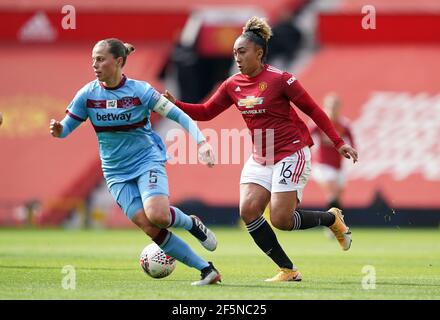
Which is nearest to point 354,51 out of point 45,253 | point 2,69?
point 2,69

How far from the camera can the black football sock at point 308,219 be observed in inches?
379

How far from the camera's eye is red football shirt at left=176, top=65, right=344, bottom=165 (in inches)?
367

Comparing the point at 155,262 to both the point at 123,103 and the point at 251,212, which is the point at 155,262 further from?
the point at 123,103

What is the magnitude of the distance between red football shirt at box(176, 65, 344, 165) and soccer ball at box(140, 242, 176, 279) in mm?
1236

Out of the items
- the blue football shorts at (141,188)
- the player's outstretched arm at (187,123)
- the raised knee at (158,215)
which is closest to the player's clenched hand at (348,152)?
the player's outstretched arm at (187,123)

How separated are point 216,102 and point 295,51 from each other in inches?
594

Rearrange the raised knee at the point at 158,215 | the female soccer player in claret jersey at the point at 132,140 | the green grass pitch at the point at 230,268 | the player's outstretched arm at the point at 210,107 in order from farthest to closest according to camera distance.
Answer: the player's outstretched arm at the point at 210,107, the female soccer player in claret jersey at the point at 132,140, the raised knee at the point at 158,215, the green grass pitch at the point at 230,268

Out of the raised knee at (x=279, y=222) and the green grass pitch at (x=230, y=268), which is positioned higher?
the raised knee at (x=279, y=222)

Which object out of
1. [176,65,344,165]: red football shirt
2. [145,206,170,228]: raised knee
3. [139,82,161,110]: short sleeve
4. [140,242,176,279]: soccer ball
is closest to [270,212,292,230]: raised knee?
[176,65,344,165]: red football shirt

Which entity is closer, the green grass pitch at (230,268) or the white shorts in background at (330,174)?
the green grass pitch at (230,268)

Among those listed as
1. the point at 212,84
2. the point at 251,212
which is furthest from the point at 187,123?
the point at 212,84

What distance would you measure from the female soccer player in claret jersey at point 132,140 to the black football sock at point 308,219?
1.02m

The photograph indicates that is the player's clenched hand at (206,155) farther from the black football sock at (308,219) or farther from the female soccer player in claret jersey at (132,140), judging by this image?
the black football sock at (308,219)

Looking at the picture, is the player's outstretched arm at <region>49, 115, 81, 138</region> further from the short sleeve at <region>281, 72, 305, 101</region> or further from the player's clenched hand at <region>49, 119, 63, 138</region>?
the short sleeve at <region>281, 72, 305, 101</region>
